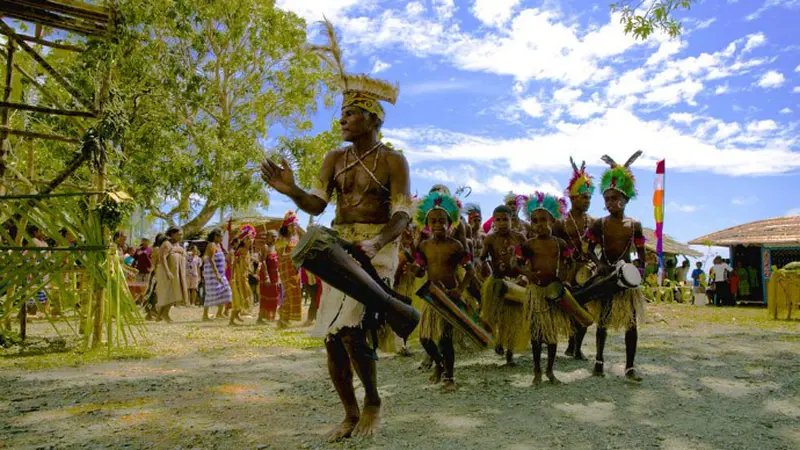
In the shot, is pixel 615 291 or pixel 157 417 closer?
pixel 157 417

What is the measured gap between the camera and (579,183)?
6.62 meters

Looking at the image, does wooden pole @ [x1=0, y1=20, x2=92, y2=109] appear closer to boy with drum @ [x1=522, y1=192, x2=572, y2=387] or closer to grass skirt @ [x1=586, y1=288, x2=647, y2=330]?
boy with drum @ [x1=522, y1=192, x2=572, y2=387]

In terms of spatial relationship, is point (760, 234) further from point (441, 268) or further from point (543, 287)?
point (441, 268)

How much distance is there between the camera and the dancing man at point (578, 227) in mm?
6633

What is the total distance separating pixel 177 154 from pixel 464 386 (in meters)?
15.2

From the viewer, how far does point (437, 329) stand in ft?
16.8

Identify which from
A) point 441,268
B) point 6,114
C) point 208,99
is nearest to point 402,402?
point 441,268

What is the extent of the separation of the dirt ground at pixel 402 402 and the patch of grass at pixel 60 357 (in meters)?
0.03

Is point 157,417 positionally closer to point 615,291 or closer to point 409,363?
point 409,363

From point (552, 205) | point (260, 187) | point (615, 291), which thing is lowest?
point (615, 291)

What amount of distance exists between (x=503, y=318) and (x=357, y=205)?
2.92 metres

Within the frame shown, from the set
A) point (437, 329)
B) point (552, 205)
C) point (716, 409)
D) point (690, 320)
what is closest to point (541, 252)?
point (552, 205)

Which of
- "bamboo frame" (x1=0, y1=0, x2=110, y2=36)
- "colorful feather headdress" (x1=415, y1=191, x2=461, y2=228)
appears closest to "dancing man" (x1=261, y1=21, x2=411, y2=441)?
"colorful feather headdress" (x1=415, y1=191, x2=461, y2=228)

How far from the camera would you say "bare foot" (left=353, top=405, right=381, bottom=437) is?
3459mm
